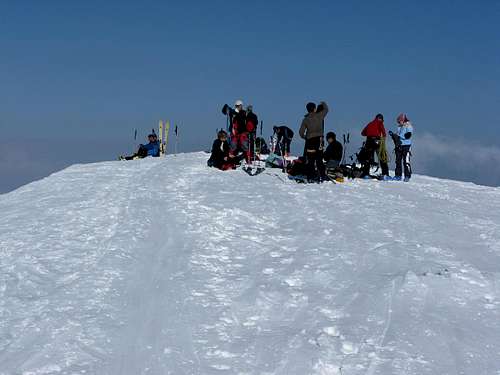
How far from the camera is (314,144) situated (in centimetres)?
1427

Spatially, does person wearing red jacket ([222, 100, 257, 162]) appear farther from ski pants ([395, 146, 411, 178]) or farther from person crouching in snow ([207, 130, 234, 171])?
ski pants ([395, 146, 411, 178])

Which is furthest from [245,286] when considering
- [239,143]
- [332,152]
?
[239,143]

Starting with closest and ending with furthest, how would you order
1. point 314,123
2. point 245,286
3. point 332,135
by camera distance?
point 245,286 < point 314,123 < point 332,135

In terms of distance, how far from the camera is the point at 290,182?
14.0 m

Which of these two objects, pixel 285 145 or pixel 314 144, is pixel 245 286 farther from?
pixel 285 145

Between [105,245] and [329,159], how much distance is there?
29.3ft

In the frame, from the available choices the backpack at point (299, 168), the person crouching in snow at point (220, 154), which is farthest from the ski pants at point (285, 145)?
the backpack at point (299, 168)

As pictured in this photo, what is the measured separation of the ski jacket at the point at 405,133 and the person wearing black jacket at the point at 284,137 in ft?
11.4

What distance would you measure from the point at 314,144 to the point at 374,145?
2.77 meters

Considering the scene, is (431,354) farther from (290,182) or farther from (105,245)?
(290,182)

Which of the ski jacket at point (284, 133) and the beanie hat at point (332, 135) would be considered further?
the ski jacket at point (284, 133)

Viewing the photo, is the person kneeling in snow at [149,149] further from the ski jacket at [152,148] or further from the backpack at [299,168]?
the backpack at [299,168]

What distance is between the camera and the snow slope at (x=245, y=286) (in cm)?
500

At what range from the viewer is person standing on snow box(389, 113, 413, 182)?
16.6 metres
